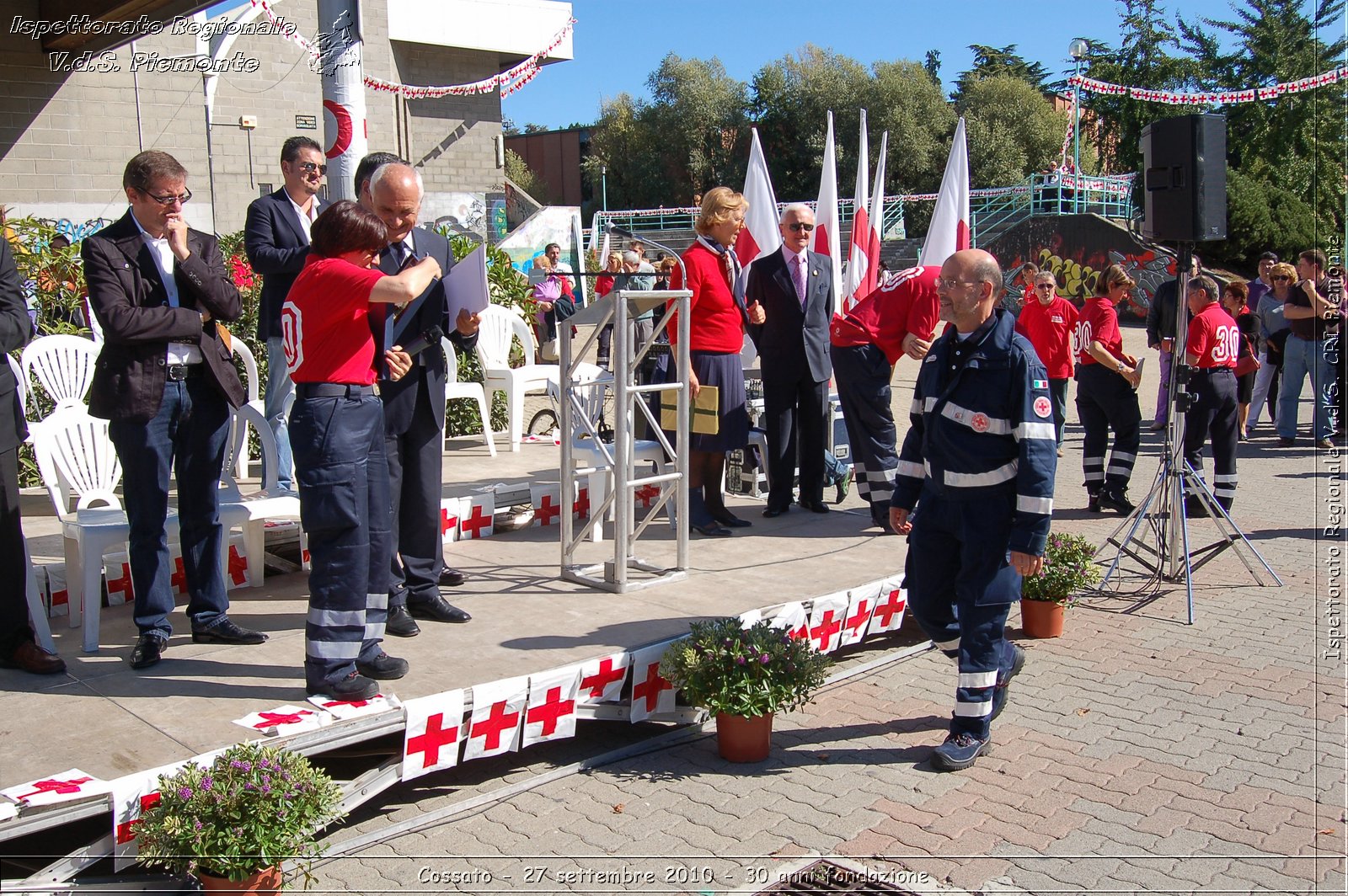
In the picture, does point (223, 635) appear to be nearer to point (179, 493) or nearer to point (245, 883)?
point (179, 493)

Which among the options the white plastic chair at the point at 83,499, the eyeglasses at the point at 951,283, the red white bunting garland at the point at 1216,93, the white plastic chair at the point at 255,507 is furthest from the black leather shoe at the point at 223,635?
the red white bunting garland at the point at 1216,93

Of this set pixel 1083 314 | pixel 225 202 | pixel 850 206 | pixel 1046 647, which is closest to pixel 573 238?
pixel 225 202

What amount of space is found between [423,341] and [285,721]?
1.73 metres

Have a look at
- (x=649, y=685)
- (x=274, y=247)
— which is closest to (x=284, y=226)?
(x=274, y=247)

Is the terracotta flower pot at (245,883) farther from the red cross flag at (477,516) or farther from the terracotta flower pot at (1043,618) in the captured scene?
the terracotta flower pot at (1043,618)

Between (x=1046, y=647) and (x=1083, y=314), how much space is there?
154 inches

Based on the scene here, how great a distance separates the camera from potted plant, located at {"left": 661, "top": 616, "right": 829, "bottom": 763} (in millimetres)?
4441

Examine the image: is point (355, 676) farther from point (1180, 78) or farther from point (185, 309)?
point (1180, 78)

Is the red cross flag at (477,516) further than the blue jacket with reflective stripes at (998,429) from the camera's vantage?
Yes

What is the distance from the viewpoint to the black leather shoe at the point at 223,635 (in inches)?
187

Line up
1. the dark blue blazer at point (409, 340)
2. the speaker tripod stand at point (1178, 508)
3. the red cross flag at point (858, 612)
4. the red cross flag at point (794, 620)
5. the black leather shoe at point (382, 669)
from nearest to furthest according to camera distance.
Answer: the black leather shoe at point (382, 669) → the dark blue blazer at point (409, 340) → the red cross flag at point (794, 620) → the red cross flag at point (858, 612) → the speaker tripod stand at point (1178, 508)

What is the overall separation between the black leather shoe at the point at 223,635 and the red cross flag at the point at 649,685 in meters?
1.62

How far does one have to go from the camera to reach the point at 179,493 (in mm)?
4621

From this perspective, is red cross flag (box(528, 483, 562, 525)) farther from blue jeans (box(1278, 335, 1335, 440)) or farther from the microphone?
blue jeans (box(1278, 335, 1335, 440))
